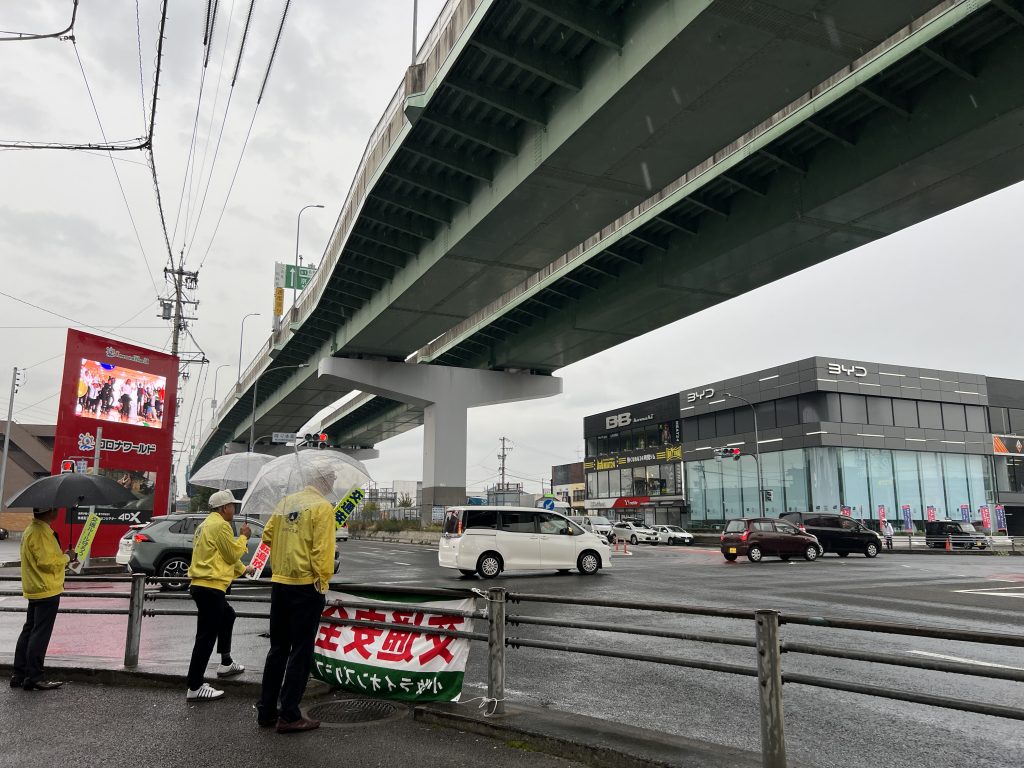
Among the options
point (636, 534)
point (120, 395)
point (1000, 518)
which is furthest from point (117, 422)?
point (1000, 518)

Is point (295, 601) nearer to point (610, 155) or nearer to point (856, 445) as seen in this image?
point (610, 155)

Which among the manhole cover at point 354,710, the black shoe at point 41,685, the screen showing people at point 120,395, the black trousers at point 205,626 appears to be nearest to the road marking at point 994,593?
the manhole cover at point 354,710

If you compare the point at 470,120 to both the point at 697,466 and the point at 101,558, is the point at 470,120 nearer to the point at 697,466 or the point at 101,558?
the point at 101,558

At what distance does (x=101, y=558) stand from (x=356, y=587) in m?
20.4

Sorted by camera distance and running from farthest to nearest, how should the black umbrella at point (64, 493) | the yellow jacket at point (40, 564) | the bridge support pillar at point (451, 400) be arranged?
1. the bridge support pillar at point (451, 400)
2. the black umbrella at point (64, 493)
3. the yellow jacket at point (40, 564)

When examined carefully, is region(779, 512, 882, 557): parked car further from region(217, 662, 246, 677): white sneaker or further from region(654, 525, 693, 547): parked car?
region(217, 662, 246, 677): white sneaker

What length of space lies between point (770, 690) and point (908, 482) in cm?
5629

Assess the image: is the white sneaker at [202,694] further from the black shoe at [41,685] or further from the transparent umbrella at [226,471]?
the transparent umbrella at [226,471]

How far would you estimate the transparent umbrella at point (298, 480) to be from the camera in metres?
5.45

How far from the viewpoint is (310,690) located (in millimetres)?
6141

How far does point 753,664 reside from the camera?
8.05 metres

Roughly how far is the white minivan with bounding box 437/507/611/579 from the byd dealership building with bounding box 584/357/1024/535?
3623 cm

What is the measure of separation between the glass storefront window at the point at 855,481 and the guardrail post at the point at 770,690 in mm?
51049

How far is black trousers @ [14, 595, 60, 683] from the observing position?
6418mm
